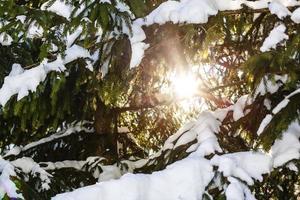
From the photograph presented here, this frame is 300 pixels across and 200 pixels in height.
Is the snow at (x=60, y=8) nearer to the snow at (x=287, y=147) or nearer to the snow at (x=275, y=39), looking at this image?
the snow at (x=275, y=39)

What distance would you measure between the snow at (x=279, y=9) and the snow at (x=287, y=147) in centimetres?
64

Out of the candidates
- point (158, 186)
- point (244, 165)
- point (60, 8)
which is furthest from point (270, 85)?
point (60, 8)

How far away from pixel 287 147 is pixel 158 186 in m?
0.78

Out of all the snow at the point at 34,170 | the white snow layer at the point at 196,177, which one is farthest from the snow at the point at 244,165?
the snow at the point at 34,170

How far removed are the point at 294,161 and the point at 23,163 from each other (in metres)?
2.13

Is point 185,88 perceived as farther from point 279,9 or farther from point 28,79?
point 279,9

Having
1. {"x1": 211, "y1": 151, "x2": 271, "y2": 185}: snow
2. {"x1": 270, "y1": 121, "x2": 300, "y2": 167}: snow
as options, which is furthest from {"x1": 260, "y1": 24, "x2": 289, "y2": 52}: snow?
{"x1": 211, "y1": 151, "x2": 271, "y2": 185}: snow

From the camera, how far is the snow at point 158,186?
7.93ft

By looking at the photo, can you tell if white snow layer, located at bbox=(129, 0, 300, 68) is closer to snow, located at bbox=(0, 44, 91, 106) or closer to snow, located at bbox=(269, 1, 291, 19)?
snow, located at bbox=(269, 1, 291, 19)

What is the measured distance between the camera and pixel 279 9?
9.12 ft

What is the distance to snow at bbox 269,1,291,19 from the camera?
8.98ft

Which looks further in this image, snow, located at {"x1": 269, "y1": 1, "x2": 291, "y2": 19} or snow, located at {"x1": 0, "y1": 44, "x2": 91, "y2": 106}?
snow, located at {"x1": 0, "y1": 44, "x2": 91, "y2": 106}

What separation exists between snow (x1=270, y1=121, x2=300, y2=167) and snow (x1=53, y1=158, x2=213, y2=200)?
15.6 inches

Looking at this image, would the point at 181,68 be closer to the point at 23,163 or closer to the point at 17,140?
the point at 23,163
